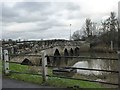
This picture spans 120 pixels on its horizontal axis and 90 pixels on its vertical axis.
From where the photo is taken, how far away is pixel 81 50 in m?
76.9

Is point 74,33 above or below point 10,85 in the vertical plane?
above

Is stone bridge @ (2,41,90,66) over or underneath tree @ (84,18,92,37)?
underneath

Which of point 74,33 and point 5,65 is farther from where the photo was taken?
point 74,33

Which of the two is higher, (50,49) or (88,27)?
(88,27)

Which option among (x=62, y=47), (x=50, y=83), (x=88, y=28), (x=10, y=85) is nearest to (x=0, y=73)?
(x=10, y=85)

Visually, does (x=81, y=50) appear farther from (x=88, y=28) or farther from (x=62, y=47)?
(x=62, y=47)

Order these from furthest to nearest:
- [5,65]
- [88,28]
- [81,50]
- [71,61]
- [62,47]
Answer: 1. [88,28]
2. [81,50]
3. [62,47]
4. [71,61]
5. [5,65]

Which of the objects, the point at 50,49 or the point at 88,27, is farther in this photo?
the point at 88,27

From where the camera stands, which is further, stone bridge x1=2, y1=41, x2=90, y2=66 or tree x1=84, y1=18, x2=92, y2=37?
tree x1=84, y1=18, x2=92, y2=37

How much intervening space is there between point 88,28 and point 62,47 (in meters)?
38.1

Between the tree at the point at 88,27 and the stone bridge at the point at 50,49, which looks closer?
the stone bridge at the point at 50,49

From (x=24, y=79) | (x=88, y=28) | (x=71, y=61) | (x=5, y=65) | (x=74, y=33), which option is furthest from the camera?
(x=74, y=33)

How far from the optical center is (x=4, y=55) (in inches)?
431

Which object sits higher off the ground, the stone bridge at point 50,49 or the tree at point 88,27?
the tree at point 88,27
